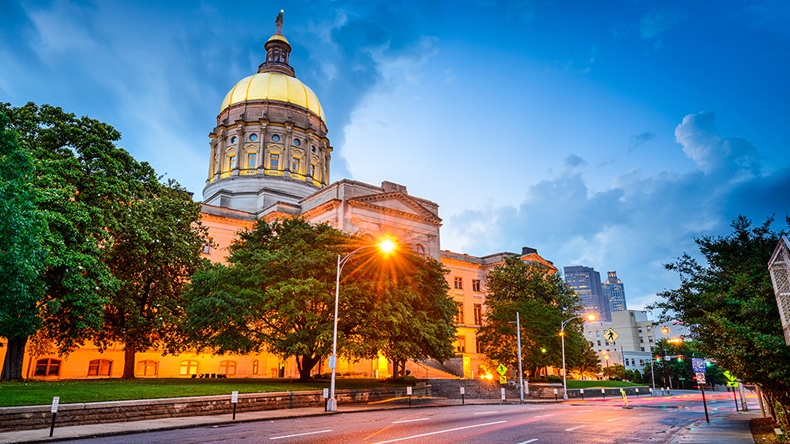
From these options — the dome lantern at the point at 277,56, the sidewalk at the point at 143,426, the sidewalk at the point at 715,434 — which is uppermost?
the dome lantern at the point at 277,56

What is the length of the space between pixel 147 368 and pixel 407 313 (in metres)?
30.3

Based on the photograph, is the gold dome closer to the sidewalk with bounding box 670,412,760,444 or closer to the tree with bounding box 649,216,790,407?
the tree with bounding box 649,216,790,407

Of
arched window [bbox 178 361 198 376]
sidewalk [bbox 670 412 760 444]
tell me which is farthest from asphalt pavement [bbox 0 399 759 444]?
arched window [bbox 178 361 198 376]

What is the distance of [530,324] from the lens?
5562 cm

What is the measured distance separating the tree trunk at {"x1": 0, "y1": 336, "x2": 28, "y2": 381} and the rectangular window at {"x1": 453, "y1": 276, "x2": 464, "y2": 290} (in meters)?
55.2

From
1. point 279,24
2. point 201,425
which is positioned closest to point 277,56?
point 279,24

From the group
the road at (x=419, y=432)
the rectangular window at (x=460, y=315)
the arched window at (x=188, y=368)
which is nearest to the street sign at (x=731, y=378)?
the road at (x=419, y=432)

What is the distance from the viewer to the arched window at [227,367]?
5419 cm

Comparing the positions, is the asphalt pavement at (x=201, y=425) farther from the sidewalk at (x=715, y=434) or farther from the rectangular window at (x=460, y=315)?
the rectangular window at (x=460, y=315)

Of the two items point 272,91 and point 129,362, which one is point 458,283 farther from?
point 129,362

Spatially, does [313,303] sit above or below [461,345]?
above

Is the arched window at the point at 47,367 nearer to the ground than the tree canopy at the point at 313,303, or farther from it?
nearer to the ground

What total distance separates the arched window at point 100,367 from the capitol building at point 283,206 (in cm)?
8

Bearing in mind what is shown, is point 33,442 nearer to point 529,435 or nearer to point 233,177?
point 529,435
